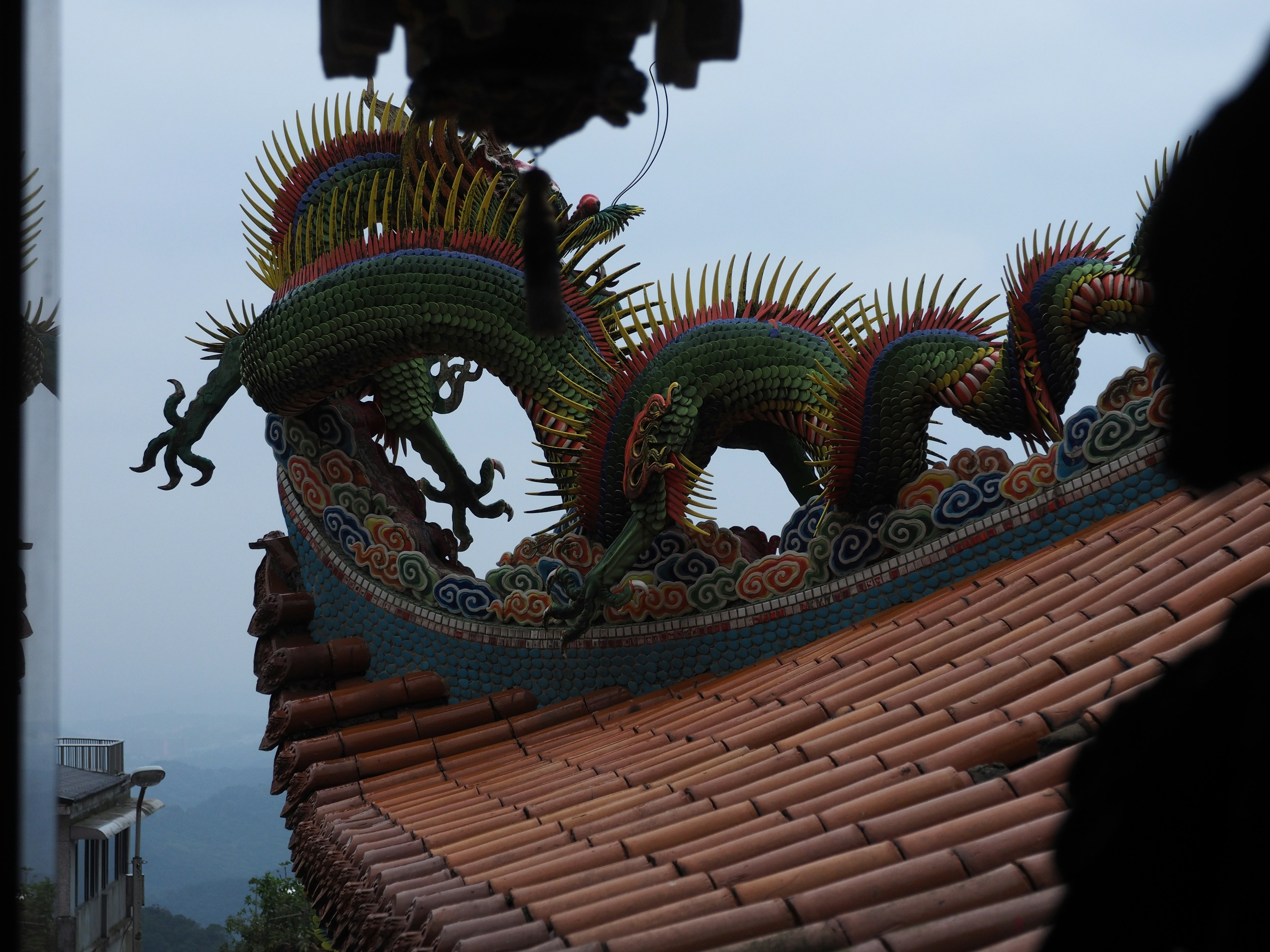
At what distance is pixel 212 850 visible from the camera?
222 ft

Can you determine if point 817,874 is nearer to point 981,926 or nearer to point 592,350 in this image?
point 981,926

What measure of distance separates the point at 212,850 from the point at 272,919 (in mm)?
57021

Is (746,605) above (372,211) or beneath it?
beneath

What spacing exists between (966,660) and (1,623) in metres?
2.96

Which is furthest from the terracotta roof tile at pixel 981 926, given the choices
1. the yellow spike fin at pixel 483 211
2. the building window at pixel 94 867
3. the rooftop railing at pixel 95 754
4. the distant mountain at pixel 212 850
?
the distant mountain at pixel 212 850

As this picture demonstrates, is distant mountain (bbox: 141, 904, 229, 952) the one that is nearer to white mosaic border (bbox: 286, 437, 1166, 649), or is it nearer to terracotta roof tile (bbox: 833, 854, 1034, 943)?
white mosaic border (bbox: 286, 437, 1166, 649)

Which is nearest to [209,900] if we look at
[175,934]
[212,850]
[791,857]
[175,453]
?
[212,850]

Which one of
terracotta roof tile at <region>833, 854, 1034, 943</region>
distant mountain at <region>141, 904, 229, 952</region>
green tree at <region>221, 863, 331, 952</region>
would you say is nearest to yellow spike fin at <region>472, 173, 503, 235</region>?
terracotta roof tile at <region>833, 854, 1034, 943</region>

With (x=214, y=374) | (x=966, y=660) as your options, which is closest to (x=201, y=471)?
(x=214, y=374)

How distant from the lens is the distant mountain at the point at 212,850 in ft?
172

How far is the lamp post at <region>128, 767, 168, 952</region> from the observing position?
904 centimetres

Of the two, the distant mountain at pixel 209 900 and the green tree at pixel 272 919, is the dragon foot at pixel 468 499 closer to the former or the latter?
the green tree at pixel 272 919

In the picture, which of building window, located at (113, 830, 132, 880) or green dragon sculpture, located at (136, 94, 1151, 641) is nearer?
green dragon sculpture, located at (136, 94, 1151, 641)

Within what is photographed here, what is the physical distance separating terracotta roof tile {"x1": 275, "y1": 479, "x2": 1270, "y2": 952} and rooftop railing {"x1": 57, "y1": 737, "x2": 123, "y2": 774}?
892cm
